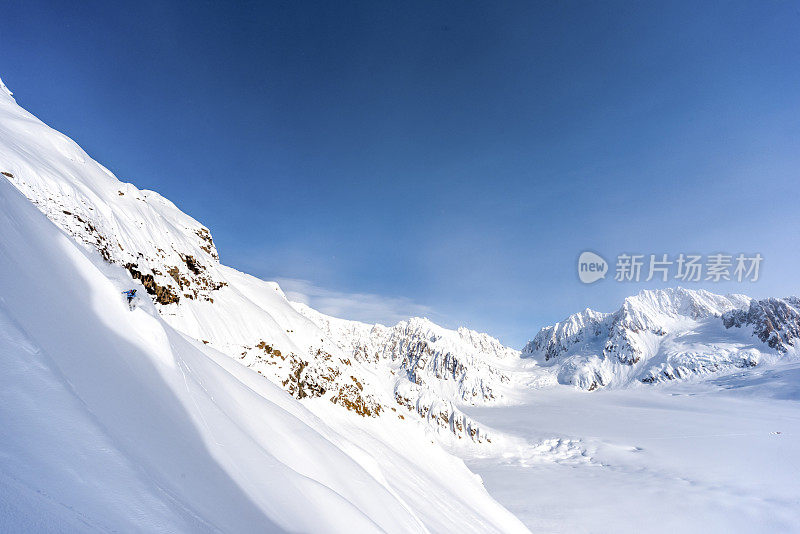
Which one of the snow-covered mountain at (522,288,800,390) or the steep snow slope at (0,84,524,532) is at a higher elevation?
the snow-covered mountain at (522,288,800,390)

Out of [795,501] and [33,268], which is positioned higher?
[795,501]

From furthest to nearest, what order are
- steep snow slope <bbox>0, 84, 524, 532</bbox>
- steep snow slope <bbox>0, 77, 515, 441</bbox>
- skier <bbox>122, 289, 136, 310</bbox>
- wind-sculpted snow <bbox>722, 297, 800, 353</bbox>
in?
wind-sculpted snow <bbox>722, 297, 800, 353</bbox>
steep snow slope <bbox>0, 77, 515, 441</bbox>
skier <bbox>122, 289, 136, 310</bbox>
steep snow slope <bbox>0, 84, 524, 532</bbox>

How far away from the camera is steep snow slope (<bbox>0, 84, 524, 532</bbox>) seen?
2086mm

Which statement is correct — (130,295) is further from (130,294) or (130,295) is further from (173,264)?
(173,264)

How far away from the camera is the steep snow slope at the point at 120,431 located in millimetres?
2086

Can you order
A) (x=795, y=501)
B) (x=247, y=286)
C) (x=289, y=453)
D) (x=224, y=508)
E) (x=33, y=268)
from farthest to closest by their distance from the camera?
(x=795, y=501) < (x=247, y=286) < (x=289, y=453) < (x=33, y=268) < (x=224, y=508)

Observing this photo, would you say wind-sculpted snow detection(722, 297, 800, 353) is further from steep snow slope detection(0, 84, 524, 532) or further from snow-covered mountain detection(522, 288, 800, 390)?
steep snow slope detection(0, 84, 524, 532)

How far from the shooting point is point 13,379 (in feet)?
8.02

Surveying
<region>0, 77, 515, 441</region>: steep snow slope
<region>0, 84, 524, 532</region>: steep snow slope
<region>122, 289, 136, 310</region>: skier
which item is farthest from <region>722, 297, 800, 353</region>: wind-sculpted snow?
<region>122, 289, 136, 310</region>: skier

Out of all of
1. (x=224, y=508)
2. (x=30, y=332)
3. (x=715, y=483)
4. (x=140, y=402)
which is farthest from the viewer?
(x=715, y=483)

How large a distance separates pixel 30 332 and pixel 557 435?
10375cm

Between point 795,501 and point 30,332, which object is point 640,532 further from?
point 30,332

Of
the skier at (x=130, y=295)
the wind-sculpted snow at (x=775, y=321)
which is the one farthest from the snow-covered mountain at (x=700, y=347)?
the skier at (x=130, y=295)

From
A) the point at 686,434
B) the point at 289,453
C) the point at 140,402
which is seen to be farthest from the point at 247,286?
the point at 686,434
